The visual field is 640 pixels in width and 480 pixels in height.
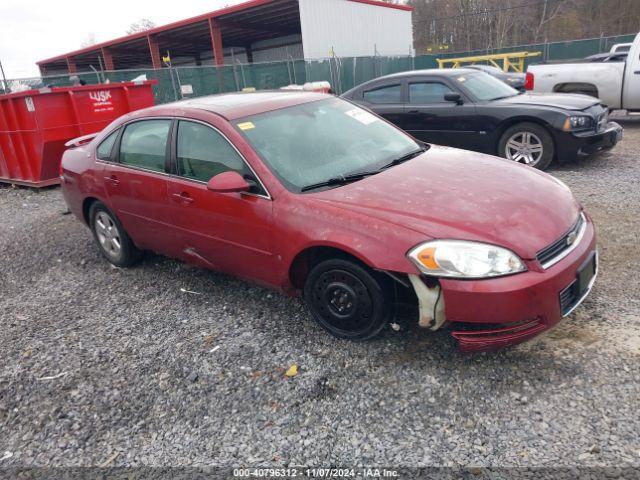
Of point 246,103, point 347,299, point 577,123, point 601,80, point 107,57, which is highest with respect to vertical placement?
point 107,57

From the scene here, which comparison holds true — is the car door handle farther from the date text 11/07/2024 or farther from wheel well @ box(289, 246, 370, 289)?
the date text 11/07/2024

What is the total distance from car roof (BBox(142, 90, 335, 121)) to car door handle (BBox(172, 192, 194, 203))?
67cm

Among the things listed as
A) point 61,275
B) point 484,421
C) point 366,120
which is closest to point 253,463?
point 484,421

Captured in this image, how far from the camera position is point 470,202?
291 cm

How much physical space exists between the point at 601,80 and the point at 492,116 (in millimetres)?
4476

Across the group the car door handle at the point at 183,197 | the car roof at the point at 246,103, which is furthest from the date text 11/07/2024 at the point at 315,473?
the car roof at the point at 246,103

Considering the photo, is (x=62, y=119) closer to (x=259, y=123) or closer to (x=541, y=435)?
(x=259, y=123)

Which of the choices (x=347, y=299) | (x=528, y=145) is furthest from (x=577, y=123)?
(x=347, y=299)

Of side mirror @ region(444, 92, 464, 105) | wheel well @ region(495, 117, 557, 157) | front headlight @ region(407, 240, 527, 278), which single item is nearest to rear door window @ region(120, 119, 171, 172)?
front headlight @ region(407, 240, 527, 278)

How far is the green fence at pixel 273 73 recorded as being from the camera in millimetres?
17109

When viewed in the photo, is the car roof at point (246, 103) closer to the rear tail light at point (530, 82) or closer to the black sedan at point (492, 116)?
the black sedan at point (492, 116)

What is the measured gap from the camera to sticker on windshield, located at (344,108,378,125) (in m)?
4.09

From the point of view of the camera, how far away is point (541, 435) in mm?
2332

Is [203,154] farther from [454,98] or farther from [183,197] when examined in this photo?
[454,98]
